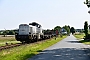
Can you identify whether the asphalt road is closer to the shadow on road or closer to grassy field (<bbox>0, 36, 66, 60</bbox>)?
the shadow on road

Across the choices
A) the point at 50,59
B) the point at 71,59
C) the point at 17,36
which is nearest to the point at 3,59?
the point at 50,59

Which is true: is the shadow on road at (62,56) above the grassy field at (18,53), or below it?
below

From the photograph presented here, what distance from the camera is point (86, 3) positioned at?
37.9 m

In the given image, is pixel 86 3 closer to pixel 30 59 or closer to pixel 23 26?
pixel 23 26

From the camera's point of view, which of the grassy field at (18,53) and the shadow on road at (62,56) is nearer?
the grassy field at (18,53)

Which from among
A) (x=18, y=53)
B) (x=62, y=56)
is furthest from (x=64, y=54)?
(x=18, y=53)

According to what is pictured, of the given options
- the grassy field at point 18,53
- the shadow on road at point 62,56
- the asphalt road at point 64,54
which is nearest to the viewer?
the grassy field at point 18,53

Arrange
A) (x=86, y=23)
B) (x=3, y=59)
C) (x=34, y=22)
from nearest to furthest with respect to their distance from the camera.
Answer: (x=3, y=59) < (x=34, y=22) < (x=86, y=23)

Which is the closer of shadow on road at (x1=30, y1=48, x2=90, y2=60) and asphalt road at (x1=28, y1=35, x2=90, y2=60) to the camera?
shadow on road at (x1=30, y1=48, x2=90, y2=60)

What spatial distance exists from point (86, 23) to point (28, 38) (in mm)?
46349

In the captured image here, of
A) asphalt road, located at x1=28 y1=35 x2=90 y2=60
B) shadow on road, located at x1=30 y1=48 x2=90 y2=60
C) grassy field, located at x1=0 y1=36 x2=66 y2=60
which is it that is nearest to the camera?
grassy field, located at x1=0 y1=36 x2=66 y2=60

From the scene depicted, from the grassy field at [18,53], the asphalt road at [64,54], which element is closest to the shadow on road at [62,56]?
the asphalt road at [64,54]

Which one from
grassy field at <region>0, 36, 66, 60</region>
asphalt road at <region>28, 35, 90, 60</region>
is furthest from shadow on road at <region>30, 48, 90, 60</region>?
grassy field at <region>0, 36, 66, 60</region>

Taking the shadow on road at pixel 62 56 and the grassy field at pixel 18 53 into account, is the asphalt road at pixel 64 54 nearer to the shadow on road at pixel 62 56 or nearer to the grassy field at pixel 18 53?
the shadow on road at pixel 62 56
